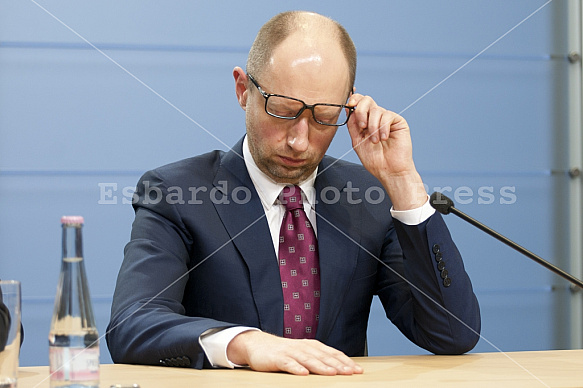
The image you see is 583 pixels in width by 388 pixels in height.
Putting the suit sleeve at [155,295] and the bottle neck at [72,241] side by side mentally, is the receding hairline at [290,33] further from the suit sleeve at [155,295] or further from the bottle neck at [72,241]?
the bottle neck at [72,241]

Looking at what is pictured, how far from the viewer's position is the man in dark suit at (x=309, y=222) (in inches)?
57.4

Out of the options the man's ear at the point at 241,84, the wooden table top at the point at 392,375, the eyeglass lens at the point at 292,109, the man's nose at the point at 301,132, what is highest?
the man's ear at the point at 241,84

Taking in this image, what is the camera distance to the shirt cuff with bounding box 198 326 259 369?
3.61 ft

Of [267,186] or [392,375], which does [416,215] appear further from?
[392,375]

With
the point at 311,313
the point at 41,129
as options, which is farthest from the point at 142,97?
the point at 311,313

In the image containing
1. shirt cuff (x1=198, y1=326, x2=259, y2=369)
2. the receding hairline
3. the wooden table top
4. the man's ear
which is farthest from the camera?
the man's ear

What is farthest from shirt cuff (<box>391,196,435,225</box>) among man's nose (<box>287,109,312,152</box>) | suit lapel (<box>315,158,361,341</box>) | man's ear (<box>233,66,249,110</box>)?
man's ear (<box>233,66,249,110</box>)

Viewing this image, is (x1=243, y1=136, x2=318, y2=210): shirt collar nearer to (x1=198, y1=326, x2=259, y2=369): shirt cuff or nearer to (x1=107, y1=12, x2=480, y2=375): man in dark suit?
(x1=107, y1=12, x2=480, y2=375): man in dark suit

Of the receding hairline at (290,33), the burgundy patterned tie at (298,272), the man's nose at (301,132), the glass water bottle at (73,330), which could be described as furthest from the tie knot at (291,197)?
the glass water bottle at (73,330)

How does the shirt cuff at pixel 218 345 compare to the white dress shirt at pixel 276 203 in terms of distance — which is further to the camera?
the white dress shirt at pixel 276 203

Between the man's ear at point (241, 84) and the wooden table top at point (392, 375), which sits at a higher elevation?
the man's ear at point (241, 84)

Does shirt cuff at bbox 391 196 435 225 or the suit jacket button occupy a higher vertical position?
shirt cuff at bbox 391 196 435 225

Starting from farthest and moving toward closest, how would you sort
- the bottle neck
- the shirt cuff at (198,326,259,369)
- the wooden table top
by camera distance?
the shirt cuff at (198,326,259,369), the wooden table top, the bottle neck

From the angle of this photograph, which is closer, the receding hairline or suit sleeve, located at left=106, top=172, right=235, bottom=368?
suit sleeve, located at left=106, top=172, right=235, bottom=368
